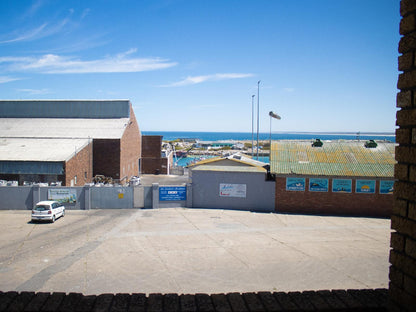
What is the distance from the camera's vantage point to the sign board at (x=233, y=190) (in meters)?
26.2

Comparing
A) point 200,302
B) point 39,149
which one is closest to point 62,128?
point 39,149

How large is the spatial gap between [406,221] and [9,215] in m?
25.8

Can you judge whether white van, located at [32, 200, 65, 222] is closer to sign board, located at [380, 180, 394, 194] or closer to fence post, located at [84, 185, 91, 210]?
fence post, located at [84, 185, 91, 210]

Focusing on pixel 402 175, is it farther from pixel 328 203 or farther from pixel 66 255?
pixel 328 203

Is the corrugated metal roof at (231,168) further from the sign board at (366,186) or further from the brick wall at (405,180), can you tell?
the brick wall at (405,180)

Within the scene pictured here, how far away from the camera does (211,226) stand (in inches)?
842

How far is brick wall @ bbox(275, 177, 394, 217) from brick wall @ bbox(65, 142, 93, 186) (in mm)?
17971

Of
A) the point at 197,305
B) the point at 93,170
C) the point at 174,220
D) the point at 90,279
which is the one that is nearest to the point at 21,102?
the point at 93,170

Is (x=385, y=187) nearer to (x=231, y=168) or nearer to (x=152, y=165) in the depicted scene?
(x=231, y=168)

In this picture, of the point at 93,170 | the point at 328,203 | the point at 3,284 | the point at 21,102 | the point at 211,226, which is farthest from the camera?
the point at 21,102

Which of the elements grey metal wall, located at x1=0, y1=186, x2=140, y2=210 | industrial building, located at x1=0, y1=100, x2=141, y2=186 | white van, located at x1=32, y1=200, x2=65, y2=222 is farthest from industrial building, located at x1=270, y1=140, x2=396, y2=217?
industrial building, located at x1=0, y1=100, x2=141, y2=186

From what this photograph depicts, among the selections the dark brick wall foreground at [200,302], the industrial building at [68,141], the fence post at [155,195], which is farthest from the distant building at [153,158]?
the dark brick wall foreground at [200,302]

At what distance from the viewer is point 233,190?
26250mm

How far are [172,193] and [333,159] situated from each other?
13.0m
